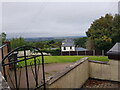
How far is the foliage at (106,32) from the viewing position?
524 inches

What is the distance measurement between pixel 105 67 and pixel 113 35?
995 centimetres

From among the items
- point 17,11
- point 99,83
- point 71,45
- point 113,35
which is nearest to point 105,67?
point 99,83

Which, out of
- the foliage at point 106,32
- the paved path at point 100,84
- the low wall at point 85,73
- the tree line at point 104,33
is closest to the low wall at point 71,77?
the low wall at point 85,73

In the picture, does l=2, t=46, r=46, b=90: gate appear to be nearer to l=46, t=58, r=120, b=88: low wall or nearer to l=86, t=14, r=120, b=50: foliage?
l=46, t=58, r=120, b=88: low wall

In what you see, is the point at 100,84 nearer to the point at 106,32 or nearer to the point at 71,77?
the point at 71,77

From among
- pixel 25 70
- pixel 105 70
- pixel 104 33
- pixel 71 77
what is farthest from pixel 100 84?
pixel 104 33

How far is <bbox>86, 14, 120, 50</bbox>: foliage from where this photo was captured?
13.3 metres

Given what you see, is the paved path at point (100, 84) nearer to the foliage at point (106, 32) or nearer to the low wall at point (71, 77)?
the low wall at point (71, 77)

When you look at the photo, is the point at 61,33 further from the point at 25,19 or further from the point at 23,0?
the point at 23,0

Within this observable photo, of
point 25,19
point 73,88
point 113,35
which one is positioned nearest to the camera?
point 73,88

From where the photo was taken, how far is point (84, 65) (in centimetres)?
429

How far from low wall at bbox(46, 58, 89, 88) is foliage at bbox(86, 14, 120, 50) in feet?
32.4

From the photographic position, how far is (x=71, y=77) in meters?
3.42

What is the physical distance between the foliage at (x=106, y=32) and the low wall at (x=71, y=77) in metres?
9.87
